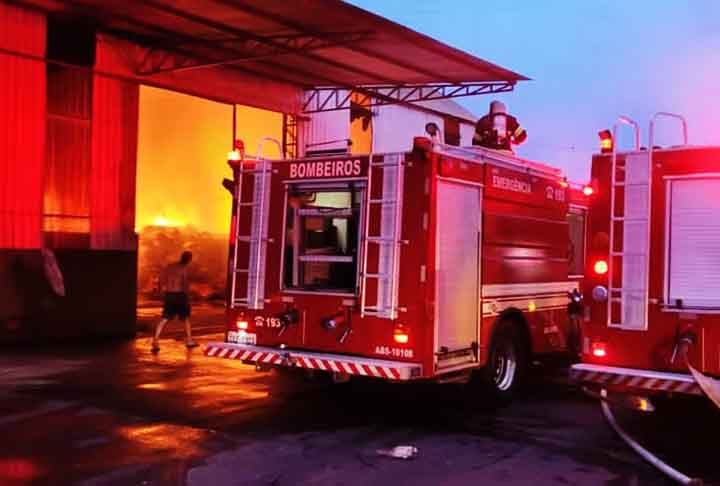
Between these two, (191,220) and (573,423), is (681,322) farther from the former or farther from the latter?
(191,220)

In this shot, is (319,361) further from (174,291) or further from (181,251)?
(181,251)

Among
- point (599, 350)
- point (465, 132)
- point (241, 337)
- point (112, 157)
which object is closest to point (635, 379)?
point (599, 350)

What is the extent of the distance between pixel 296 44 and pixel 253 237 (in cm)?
846

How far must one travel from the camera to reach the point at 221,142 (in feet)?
73.0

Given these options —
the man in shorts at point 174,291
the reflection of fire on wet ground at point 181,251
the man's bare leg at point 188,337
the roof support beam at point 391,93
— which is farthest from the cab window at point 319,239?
the reflection of fire on wet ground at point 181,251

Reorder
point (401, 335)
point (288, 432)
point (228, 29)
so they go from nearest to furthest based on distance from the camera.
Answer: point (288, 432) → point (401, 335) → point (228, 29)

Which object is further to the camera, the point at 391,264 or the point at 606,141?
the point at 391,264

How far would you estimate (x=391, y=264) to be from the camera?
8531 mm

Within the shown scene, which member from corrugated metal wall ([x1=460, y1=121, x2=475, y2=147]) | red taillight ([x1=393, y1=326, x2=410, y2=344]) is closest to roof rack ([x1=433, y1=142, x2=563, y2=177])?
red taillight ([x1=393, y1=326, x2=410, y2=344])

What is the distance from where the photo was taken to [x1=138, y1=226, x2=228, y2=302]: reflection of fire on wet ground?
23.0m

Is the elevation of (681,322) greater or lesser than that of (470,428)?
greater

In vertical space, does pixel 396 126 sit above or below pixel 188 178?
above

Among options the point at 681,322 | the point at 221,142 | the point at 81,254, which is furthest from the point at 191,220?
the point at 681,322

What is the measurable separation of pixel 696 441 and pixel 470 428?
2.21 metres
